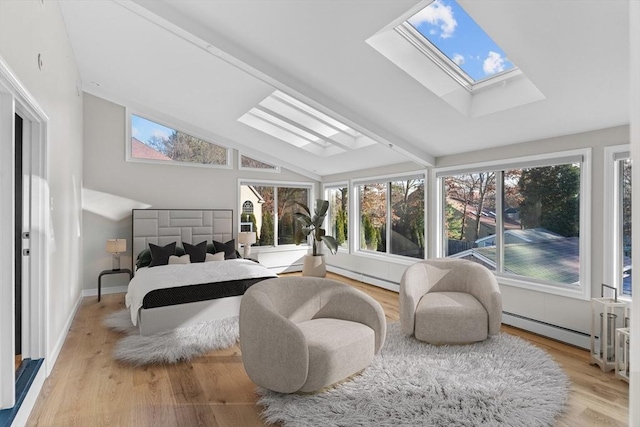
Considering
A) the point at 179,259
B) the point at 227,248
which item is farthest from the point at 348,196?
the point at 179,259

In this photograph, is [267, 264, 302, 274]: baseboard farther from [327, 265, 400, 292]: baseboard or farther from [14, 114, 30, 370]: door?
[14, 114, 30, 370]: door

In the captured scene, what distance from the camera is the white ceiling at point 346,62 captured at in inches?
89.9

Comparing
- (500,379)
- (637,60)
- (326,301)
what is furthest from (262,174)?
(637,60)

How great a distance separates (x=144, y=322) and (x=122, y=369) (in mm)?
613

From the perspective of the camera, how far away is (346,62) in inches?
121

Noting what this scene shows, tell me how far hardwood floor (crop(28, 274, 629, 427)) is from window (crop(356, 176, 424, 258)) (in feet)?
7.95

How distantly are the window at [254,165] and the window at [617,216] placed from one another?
17.0 feet

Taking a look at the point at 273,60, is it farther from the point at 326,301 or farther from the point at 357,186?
the point at 357,186

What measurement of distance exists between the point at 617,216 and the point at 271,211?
17.5 feet

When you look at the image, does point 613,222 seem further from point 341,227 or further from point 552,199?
point 341,227

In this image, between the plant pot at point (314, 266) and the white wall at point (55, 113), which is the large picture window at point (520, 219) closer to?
the plant pot at point (314, 266)

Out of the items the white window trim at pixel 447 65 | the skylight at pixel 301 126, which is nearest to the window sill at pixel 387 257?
the skylight at pixel 301 126

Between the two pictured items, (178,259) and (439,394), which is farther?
(178,259)

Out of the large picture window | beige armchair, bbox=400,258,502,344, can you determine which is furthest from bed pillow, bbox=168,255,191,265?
the large picture window
